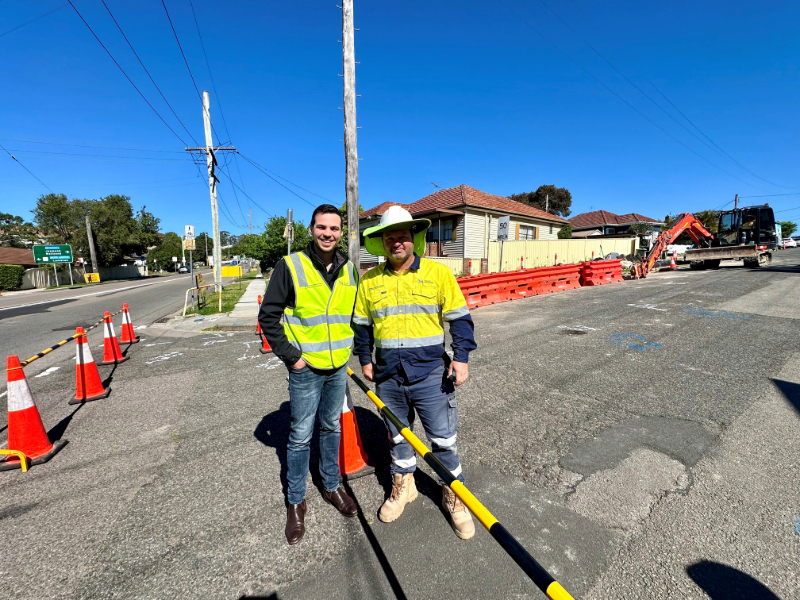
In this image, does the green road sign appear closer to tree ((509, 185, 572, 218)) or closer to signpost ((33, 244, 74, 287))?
signpost ((33, 244, 74, 287))

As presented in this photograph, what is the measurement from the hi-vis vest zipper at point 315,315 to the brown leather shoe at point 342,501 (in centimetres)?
96

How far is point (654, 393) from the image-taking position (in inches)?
172

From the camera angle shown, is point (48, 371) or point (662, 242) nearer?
point (48, 371)

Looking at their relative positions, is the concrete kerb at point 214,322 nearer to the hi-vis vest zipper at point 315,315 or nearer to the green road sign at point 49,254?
the hi-vis vest zipper at point 315,315

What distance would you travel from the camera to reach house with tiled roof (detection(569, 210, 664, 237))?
168ft

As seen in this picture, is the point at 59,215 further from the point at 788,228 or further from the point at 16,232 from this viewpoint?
the point at 788,228

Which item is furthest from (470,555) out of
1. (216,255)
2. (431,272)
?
(216,255)

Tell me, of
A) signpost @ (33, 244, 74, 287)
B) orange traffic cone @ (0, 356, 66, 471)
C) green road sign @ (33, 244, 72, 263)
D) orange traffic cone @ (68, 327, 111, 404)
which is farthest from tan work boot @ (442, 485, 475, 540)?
green road sign @ (33, 244, 72, 263)

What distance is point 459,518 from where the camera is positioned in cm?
235

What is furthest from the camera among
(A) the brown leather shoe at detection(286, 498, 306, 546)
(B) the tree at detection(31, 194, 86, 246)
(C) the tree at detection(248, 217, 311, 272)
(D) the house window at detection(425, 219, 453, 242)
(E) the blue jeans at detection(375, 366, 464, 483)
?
(B) the tree at detection(31, 194, 86, 246)

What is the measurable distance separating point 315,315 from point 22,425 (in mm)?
3151

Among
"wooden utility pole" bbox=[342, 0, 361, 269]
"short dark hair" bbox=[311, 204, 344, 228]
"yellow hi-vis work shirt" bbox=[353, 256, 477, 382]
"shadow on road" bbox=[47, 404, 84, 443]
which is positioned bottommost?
"shadow on road" bbox=[47, 404, 84, 443]

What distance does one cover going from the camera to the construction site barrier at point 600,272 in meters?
15.3

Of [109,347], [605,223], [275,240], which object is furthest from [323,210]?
[605,223]
